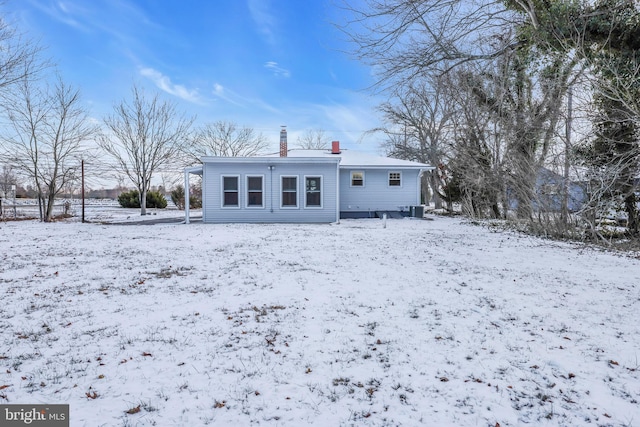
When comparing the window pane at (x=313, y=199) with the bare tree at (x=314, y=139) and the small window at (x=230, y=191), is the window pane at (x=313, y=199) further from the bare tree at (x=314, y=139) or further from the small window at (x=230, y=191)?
the bare tree at (x=314, y=139)

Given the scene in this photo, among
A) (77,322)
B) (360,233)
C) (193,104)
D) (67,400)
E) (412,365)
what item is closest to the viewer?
(67,400)

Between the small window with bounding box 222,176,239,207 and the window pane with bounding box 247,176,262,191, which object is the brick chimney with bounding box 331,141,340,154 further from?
the small window with bounding box 222,176,239,207

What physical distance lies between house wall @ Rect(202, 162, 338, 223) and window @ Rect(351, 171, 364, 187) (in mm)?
2939

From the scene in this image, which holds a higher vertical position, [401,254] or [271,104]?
[271,104]

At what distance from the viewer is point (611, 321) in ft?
12.1

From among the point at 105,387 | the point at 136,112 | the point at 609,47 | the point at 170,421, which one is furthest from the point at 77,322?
the point at 136,112

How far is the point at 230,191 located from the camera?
14.9 m

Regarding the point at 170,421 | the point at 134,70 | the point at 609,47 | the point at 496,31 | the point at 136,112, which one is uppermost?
the point at 134,70

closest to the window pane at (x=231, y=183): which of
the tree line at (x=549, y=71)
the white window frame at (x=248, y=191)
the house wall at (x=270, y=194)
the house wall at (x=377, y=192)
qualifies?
the house wall at (x=270, y=194)

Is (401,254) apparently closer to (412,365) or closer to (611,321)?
(611,321)

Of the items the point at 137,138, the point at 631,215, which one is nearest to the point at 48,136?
the point at 137,138

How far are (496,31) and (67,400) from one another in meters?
9.87

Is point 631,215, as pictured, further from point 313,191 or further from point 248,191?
point 248,191

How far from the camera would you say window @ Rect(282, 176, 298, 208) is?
1503 centimetres
